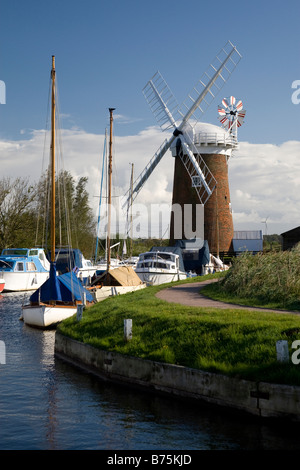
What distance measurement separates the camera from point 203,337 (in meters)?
15.7

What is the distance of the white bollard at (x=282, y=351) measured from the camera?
13031 mm

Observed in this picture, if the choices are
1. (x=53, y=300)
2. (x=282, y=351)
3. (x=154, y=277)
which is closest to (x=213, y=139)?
(x=154, y=277)

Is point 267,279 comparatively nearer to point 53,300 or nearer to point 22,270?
point 53,300

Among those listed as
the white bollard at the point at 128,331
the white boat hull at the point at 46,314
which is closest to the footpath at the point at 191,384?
the white bollard at the point at 128,331

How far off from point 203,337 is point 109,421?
402cm

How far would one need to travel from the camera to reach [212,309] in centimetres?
1934

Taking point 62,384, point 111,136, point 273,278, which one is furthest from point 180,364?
point 111,136

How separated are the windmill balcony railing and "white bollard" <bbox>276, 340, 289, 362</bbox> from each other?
5119 cm

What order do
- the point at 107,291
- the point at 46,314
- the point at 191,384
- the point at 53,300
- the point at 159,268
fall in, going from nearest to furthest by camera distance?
the point at 191,384 → the point at 46,314 → the point at 53,300 → the point at 107,291 → the point at 159,268

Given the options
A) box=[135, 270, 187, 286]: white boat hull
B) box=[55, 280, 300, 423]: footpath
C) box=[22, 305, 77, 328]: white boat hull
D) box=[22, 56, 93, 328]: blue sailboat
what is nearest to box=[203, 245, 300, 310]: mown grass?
box=[55, 280, 300, 423]: footpath

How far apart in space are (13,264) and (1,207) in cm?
1551
